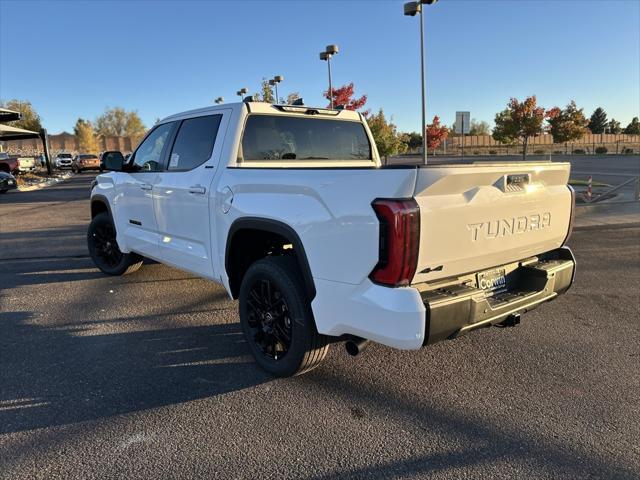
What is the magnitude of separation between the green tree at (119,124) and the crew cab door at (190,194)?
105802 millimetres

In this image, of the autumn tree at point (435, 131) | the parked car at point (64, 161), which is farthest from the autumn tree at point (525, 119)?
the parked car at point (64, 161)

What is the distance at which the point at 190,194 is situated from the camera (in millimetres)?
4188

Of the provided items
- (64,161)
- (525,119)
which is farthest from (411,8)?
(64,161)

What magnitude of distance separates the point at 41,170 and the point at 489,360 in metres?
42.9

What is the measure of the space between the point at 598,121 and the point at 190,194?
429 feet

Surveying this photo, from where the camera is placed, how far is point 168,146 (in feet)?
15.6

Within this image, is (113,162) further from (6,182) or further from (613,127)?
(613,127)

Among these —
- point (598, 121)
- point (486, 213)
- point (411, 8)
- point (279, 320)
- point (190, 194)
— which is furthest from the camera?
point (598, 121)

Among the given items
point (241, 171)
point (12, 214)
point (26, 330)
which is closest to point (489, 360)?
point (241, 171)

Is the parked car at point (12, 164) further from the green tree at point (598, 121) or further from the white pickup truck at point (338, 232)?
the green tree at point (598, 121)

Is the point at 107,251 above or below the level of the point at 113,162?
below

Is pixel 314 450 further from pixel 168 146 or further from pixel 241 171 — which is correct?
pixel 168 146

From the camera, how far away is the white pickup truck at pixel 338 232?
2598 mm

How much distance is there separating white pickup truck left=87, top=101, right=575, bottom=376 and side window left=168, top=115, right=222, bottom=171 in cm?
2
